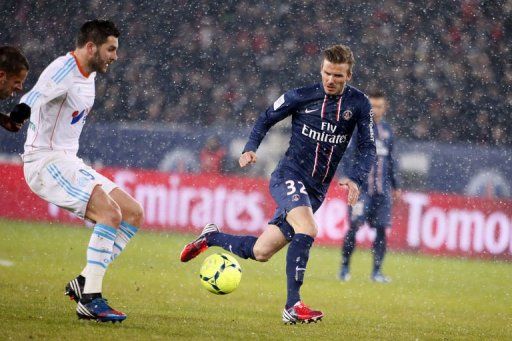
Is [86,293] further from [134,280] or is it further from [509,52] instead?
[509,52]

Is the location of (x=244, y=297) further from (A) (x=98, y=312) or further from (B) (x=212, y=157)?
(B) (x=212, y=157)

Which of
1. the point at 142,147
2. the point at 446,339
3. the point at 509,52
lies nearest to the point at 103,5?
the point at 142,147

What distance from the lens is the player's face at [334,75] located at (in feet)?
20.5

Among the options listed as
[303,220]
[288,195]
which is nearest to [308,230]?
[303,220]

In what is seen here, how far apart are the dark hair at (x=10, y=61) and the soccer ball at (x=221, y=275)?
1.91m

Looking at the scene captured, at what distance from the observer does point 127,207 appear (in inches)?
238

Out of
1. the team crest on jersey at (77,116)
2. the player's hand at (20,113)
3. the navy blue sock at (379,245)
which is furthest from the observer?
the navy blue sock at (379,245)

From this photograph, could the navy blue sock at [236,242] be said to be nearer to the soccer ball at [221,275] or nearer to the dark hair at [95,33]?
the soccer ball at [221,275]

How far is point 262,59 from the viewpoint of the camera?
16844mm

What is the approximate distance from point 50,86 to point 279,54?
11.6m

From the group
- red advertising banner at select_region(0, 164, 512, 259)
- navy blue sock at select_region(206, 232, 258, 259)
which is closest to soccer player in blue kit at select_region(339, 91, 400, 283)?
red advertising banner at select_region(0, 164, 512, 259)

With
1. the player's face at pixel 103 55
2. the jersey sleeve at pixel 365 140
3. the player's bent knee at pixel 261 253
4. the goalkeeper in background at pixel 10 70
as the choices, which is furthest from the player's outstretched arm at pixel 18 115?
the jersey sleeve at pixel 365 140

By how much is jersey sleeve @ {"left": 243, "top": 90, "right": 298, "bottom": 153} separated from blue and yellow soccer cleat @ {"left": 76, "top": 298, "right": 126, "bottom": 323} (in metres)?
1.54

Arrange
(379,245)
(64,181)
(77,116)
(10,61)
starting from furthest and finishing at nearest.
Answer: (379,245) < (77,116) < (64,181) < (10,61)
